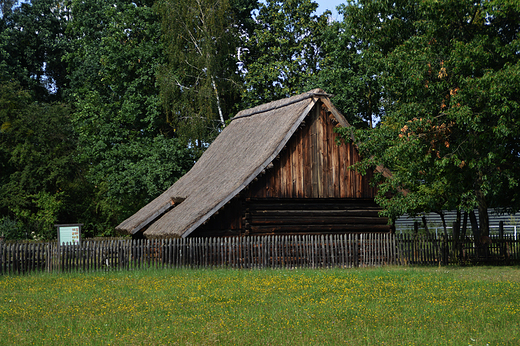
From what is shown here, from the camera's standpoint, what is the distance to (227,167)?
27.2 m

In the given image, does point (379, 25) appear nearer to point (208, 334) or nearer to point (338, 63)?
point (338, 63)

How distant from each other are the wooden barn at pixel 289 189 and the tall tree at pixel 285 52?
10443mm

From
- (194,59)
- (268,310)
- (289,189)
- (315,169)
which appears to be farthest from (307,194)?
(194,59)

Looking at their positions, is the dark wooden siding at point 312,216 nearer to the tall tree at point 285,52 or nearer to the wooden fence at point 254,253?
the wooden fence at point 254,253

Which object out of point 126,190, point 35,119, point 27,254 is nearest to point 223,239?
point 27,254

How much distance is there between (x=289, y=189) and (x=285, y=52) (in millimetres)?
16540

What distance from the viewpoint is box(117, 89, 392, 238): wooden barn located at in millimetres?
23844

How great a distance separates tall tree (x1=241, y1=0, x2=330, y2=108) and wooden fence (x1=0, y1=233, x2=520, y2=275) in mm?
15564

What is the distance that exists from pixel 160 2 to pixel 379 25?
17778 mm

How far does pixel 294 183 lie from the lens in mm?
24641

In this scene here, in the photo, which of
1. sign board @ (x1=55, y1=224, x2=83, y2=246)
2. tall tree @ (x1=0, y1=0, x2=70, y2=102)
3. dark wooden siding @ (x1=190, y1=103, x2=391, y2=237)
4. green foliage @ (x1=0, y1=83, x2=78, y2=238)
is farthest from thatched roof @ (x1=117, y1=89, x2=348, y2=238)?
tall tree @ (x1=0, y1=0, x2=70, y2=102)

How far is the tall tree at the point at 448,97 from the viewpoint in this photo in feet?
65.1

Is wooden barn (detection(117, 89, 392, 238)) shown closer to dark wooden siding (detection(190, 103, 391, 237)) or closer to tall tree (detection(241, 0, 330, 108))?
dark wooden siding (detection(190, 103, 391, 237))

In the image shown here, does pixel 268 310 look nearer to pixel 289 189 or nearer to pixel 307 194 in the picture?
pixel 289 189
